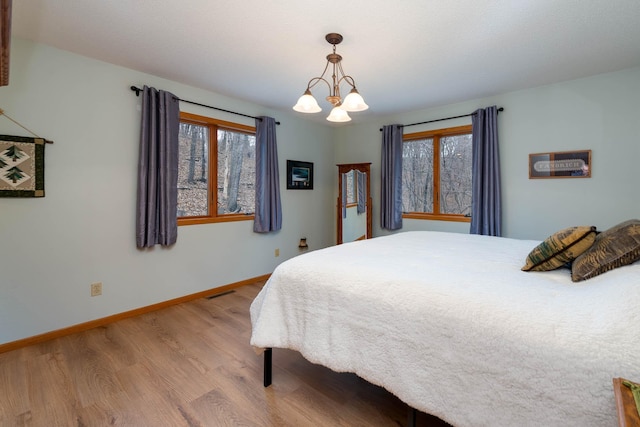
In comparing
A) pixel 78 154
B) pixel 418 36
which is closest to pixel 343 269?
pixel 418 36

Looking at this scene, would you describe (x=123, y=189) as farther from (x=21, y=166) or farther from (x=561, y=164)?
(x=561, y=164)

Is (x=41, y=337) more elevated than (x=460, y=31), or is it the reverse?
(x=460, y=31)

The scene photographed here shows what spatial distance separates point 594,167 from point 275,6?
11.0ft

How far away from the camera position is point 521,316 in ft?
3.33

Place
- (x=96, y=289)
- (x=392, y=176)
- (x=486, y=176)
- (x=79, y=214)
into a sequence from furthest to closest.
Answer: (x=392, y=176), (x=486, y=176), (x=96, y=289), (x=79, y=214)

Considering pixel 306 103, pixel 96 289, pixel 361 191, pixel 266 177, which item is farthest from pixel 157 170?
pixel 361 191

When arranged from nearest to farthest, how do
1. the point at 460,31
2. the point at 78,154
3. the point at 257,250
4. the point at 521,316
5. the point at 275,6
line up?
the point at 521,316 → the point at 275,6 → the point at 460,31 → the point at 78,154 → the point at 257,250

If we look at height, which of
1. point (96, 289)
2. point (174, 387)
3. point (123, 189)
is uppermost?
point (123, 189)

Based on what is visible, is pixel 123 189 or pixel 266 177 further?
pixel 266 177

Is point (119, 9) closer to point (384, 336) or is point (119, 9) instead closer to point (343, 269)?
point (343, 269)

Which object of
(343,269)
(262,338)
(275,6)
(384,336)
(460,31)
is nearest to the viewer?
(384,336)

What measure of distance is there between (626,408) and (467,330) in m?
0.46

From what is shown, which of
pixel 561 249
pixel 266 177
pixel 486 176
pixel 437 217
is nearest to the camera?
pixel 561 249

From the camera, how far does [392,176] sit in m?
4.21
